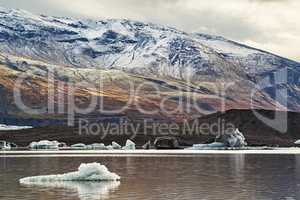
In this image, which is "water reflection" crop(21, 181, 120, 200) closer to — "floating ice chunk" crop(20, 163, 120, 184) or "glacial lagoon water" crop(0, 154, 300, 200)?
"glacial lagoon water" crop(0, 154, 300, 200)

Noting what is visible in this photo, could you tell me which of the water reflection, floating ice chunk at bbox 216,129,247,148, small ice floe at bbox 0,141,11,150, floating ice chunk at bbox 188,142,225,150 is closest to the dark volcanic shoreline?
small ice floe at bbox 0,141,11,150

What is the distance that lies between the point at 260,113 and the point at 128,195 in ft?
469

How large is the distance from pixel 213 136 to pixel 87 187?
120 meters

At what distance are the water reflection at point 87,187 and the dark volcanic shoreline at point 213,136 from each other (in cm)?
10273

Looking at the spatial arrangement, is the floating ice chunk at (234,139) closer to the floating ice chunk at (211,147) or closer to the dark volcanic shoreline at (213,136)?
the floating ice chunk at (211,147)

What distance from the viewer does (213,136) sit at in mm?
164250

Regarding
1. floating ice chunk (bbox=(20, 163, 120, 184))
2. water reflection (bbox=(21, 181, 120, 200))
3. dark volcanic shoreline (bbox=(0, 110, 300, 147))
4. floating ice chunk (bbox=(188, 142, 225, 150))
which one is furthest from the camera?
dark volcanic shoreline (bbox=(0, 110, 300, 147))

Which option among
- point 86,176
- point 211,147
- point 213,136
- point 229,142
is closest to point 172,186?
point 86,176

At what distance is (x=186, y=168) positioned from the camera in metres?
66.3

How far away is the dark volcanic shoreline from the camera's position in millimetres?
160250

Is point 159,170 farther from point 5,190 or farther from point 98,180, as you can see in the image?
point 5,190

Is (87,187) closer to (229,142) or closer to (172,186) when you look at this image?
(172,186)

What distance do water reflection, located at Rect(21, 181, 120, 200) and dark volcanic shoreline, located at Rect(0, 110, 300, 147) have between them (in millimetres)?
102726

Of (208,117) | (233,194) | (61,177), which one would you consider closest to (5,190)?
(61,177)
